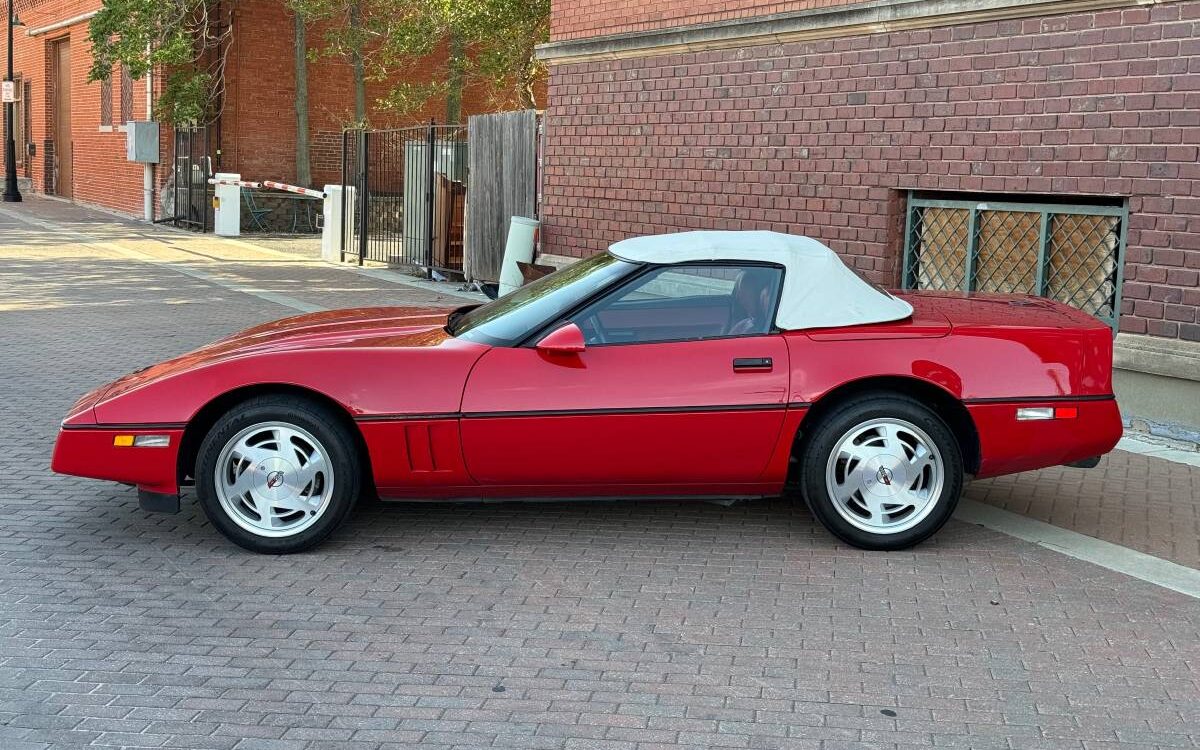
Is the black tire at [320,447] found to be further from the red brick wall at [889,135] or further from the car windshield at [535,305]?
the red brick wall at [889,135]

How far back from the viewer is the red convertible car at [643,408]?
5.62 m

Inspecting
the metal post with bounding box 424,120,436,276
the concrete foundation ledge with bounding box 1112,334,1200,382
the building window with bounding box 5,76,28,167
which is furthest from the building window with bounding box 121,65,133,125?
the concrete foundation ledge with bounding box 1112,334,1200,382

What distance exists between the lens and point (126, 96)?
104 feet

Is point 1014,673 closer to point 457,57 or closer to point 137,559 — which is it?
point 137,559

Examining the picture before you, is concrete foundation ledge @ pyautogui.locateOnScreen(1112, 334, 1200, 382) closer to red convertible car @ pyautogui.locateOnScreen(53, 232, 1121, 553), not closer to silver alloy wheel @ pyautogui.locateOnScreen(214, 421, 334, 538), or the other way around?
red convertible car @ pyautogui.locateOnScreen(53, 232, 1121, 553)

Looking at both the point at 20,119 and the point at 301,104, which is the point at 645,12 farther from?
the point at 20,119

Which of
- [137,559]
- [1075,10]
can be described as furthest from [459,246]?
[137,559]

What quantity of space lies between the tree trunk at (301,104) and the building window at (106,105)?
21.8ft

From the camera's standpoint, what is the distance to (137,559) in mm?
5648

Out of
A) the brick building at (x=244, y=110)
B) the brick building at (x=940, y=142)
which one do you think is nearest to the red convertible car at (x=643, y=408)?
the brick building at (x=940, y=142)

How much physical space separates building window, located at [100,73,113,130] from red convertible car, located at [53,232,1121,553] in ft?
98.5

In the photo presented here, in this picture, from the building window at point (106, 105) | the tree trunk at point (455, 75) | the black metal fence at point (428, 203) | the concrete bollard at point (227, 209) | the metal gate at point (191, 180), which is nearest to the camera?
the black metal fence at point (428, 203)

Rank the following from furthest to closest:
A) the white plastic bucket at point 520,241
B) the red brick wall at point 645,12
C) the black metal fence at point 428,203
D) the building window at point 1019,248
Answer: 1. the black metal fence at point 428,203
2. the white plastic bucket at point 520,241
3. the red brick wall at point 645,12
4. the building window at point 1019,248

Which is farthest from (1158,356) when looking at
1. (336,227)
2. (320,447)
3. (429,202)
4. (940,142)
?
(336,227)
